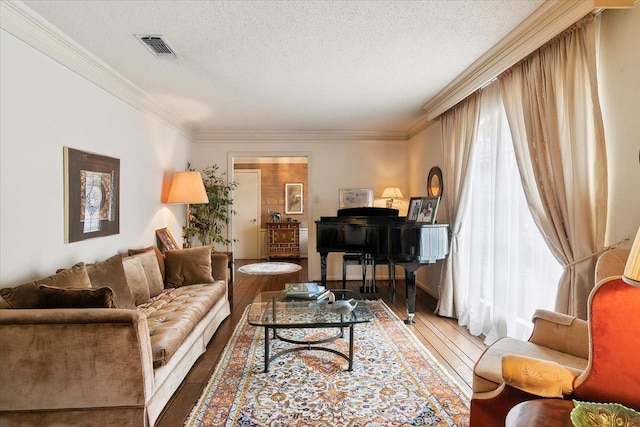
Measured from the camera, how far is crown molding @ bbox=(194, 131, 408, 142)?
Result: 5727 mm

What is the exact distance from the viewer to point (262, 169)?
8781 mm

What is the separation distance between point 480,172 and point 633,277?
2.71 m

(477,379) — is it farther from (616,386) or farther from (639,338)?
(639,338)

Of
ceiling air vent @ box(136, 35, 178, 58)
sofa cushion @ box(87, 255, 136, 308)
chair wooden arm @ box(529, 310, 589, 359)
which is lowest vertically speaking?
chair wooden arm @ box(529, 310, 589, 359)

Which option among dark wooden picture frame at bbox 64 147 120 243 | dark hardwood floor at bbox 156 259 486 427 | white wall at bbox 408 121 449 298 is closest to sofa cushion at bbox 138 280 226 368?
dark hardwood floor at bbox 156 259 486 427

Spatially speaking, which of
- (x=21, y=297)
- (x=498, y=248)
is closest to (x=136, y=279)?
(x=21, y=297)

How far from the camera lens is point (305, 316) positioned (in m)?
2.75

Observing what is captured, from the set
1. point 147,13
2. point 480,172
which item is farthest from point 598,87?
point 147,13

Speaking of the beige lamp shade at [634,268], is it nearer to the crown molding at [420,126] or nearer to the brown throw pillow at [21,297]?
the brown throw pillow at [21,297]

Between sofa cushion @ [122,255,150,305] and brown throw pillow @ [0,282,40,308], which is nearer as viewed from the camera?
brown throw pillow @ [0,282,40,308]

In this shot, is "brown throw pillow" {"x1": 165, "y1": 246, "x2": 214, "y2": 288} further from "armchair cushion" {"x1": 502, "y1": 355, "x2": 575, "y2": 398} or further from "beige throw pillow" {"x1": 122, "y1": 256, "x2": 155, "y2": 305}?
"armchair cushion" {"x1": 502, "y1": 355, "x2": 575, "y2": 398}

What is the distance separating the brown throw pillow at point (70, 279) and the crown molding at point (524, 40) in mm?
3460

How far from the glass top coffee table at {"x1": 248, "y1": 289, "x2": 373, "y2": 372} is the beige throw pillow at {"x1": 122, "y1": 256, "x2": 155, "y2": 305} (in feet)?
3.21

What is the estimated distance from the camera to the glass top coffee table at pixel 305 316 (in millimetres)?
2582
